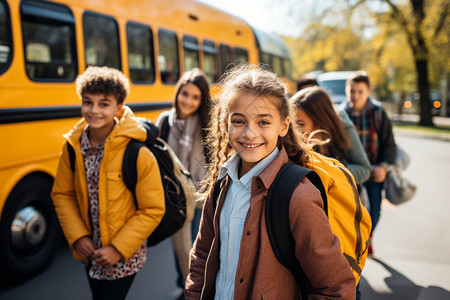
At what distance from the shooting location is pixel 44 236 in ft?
13.6

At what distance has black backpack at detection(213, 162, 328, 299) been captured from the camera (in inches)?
55.8

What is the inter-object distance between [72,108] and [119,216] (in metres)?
2.68

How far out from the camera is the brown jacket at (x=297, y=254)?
1.37 m

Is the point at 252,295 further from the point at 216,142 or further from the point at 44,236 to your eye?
the point at 44,236

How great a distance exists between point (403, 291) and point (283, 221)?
8.80 ft

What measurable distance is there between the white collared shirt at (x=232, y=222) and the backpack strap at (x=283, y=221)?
151 millimetres

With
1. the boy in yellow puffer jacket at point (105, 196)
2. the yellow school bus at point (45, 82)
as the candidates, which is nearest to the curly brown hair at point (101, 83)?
the boy in yellow puffer jacket at point (105, 196)

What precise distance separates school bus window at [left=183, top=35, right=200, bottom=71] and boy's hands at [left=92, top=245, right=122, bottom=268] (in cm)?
545

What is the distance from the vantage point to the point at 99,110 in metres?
2.30

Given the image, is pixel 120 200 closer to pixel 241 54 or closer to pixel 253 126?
pixel 253 126

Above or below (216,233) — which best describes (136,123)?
above

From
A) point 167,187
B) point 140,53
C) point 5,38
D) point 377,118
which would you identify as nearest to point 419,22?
point 140,53

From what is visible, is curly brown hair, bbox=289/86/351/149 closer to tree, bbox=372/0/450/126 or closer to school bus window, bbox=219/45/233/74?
school bus window, bbox=219/45/233/74

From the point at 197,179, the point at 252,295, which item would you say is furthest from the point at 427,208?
the point at 252,295
